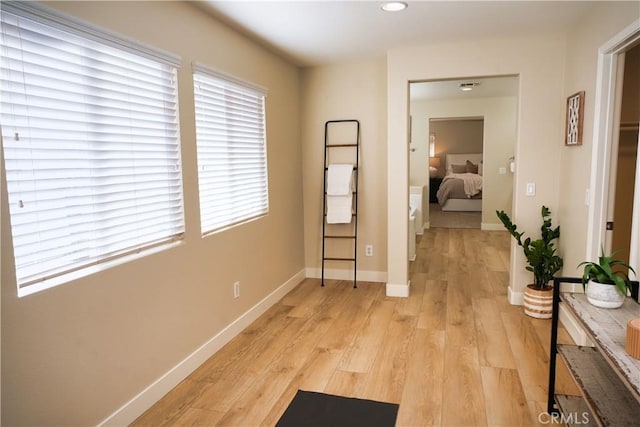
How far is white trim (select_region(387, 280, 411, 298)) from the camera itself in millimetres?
4246

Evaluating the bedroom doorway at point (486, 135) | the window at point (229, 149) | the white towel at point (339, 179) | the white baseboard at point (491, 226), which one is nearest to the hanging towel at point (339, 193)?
the white towel at point (339, 179)

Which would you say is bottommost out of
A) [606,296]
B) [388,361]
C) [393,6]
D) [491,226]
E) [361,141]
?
[388,361]

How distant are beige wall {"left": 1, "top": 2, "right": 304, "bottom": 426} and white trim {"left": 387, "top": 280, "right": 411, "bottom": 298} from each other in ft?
3.85

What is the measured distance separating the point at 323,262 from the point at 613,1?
3352 millimetres

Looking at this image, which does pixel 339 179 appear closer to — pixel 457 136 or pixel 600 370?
pixel 600 370

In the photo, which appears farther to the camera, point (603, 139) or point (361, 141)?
point (361, 141)

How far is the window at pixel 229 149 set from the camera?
295 cm

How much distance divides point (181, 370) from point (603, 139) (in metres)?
3.01

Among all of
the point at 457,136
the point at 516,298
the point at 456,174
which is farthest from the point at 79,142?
the point at 457,136

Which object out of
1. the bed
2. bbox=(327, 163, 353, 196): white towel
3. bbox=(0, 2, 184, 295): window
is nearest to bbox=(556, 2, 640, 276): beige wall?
bbox=(327, 163, 353, 196): white towel

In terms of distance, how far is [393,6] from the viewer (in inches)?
111

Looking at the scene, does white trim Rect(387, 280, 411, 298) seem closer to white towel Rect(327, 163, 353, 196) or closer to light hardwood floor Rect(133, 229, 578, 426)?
light hardwood floor Rect(133, 229, 578, 426)

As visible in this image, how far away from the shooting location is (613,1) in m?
2.56

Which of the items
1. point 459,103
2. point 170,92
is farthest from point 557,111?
point 459,103
